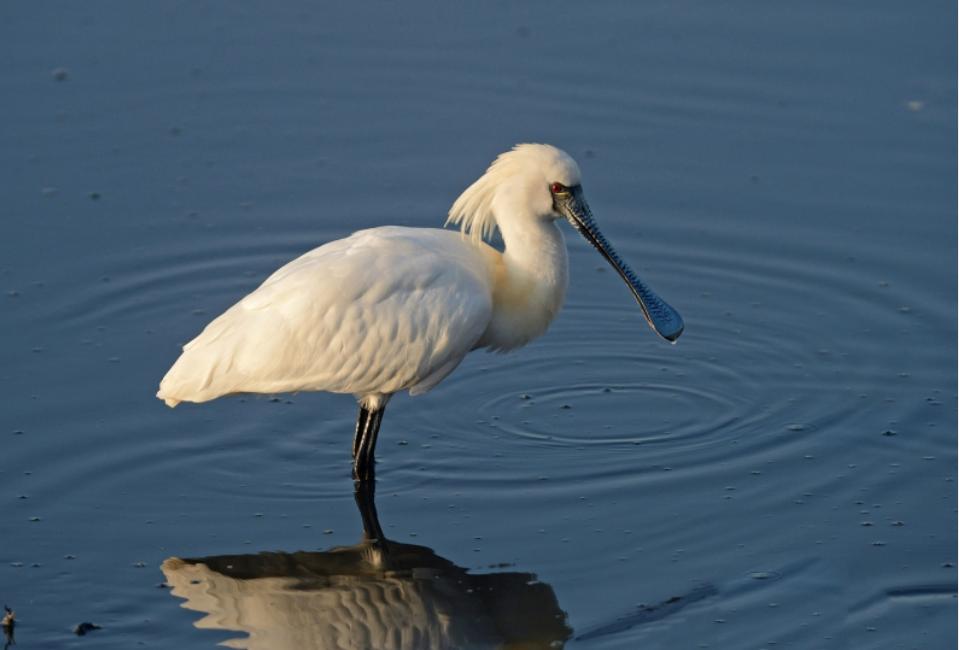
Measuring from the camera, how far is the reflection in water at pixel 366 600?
28.1ft

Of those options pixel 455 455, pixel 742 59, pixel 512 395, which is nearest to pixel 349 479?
pixel 455 455

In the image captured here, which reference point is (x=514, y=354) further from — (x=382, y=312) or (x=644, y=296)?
(x=382, y=312)

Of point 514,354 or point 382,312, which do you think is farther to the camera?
point 514,354

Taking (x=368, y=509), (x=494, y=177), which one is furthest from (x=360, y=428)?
(x=494, y=177)

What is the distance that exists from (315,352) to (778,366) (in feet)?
10.1

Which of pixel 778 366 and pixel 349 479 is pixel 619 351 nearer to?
pixel 778 366

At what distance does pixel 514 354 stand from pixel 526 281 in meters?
1.37

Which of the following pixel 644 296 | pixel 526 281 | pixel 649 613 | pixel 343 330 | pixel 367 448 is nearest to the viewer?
pixel 649 613

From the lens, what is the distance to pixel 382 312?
9.84m

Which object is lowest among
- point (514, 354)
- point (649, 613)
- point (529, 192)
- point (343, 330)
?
point (649, 613)

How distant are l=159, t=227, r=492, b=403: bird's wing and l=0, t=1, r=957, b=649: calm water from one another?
0.58m

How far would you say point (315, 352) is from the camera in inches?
386

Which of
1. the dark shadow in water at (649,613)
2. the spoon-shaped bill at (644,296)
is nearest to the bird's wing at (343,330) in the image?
the spoon-shaped bill at (644,296)

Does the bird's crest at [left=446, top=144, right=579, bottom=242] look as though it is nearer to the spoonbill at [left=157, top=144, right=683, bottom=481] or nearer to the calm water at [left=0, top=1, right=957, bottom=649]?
the spoonbill at [left=157, top=144, right=683, bottom=481]
